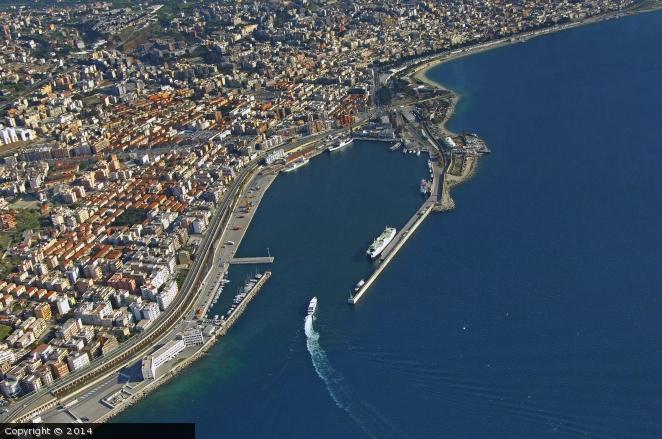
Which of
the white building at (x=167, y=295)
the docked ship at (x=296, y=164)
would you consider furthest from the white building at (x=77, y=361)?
the docked ship at (x=296, y=164)

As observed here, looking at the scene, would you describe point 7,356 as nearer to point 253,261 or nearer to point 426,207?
point 253,261

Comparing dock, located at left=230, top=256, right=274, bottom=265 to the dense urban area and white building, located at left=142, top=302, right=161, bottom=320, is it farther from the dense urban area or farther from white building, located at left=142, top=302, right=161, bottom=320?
white building, located at left=142, top=302, right=161, bottom=320

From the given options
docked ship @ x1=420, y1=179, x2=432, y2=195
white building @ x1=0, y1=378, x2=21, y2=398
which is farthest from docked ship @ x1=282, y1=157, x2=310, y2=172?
white building @ x1=0, y1=378, x2=21, y2=398

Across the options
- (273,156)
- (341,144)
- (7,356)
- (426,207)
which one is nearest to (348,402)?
(7,356)

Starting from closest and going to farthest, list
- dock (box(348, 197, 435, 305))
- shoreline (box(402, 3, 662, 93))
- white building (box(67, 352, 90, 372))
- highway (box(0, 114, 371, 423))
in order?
highway (box(0, 114, 371, 423)) → white building (box(67, 352, 90, 372)) → dock (box(348, 197, 435, 305)) → shoreline (box(402, 3, 662, 93))

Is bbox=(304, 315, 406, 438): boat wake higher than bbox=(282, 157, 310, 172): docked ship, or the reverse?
bbox=(282, 157, 310, 172): docked ship
